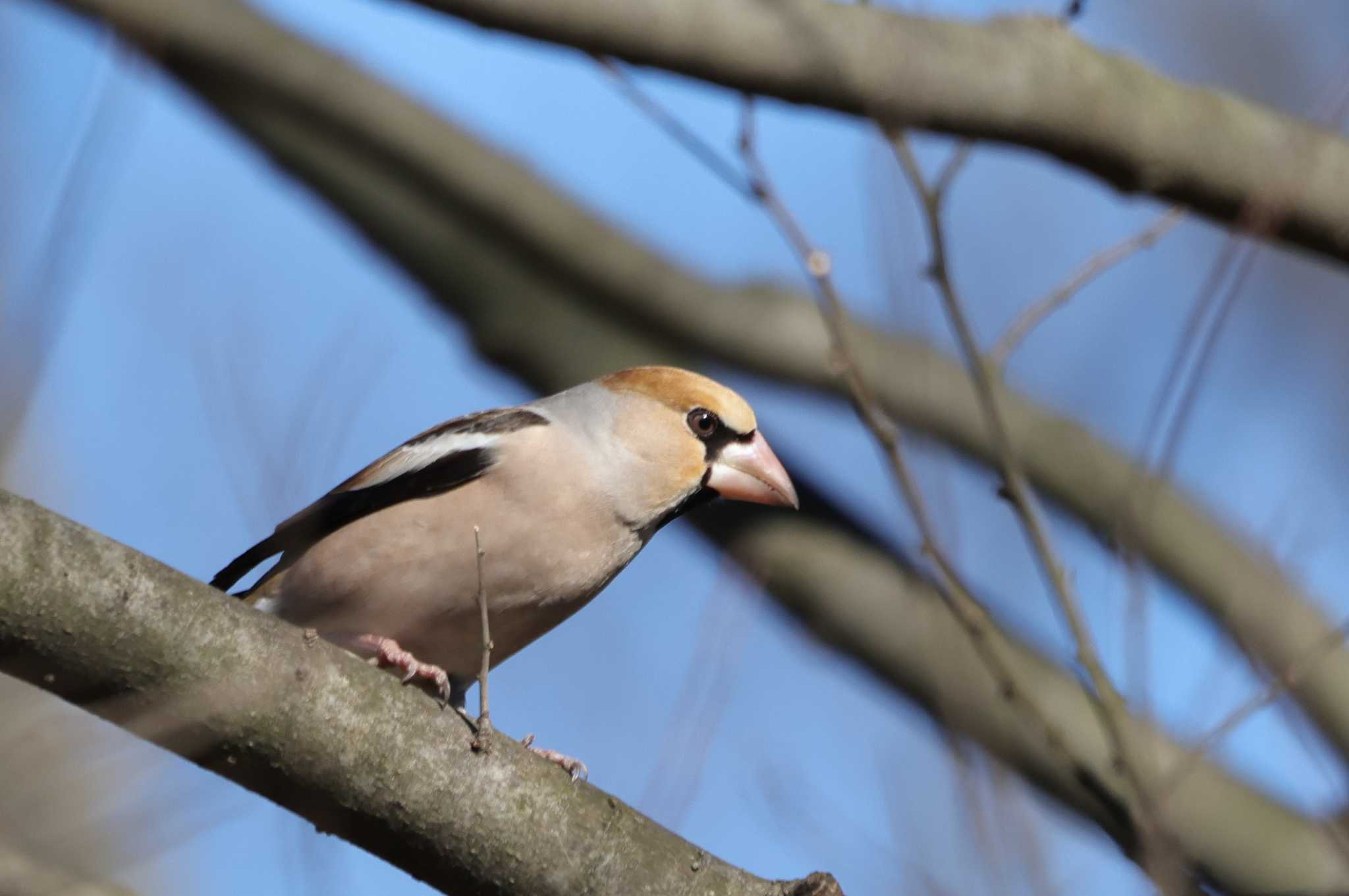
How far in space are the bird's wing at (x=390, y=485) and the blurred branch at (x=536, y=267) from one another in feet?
5.12

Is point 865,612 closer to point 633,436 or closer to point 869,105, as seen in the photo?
point 633,436

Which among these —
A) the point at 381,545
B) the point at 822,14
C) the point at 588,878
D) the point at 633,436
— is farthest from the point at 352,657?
the point at 822,14

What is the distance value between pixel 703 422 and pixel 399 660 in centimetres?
127

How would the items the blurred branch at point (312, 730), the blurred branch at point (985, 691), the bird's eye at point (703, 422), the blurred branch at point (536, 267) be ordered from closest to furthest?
the blurred branch at point (312, 730) < the bird's eye at point (703, 422) < the blurred branch at point (985, 691) < the blurred branch at point (536, 267)

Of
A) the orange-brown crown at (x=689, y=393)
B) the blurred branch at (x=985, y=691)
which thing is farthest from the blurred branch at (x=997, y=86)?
the blurred branch at (x=985, y=691)

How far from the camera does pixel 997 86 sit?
4.18 meters

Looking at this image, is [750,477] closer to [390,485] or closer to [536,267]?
[390,485]

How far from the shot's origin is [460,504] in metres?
4.12

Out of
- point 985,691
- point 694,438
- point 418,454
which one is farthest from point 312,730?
point 985,691

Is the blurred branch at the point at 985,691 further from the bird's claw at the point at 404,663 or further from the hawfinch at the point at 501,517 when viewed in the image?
the bird's claw at the point at 404,663

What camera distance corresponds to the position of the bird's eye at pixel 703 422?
4.70m

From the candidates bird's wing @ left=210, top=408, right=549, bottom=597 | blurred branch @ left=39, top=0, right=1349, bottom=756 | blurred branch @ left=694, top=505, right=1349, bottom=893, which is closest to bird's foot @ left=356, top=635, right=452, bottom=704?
bird's wing @ left=210, top=408, right=549, bottom=597

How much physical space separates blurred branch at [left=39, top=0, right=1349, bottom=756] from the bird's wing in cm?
156

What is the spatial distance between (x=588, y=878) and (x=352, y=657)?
630mm
